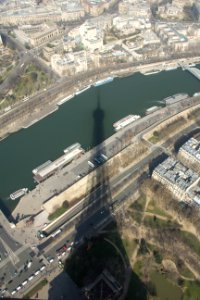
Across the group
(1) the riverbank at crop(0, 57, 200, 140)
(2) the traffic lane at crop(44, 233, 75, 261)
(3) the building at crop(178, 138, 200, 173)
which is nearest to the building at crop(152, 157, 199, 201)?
(3) the building at crop(178, 138, 200, 173)

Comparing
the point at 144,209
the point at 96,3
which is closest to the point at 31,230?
the point at 144,209

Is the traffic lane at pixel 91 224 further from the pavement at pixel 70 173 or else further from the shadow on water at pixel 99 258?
the pavement at pixel 70 173

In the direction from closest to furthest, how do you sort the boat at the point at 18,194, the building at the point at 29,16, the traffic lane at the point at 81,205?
1. the traffic lane at the point at 81,205
2. the boat at the point at 18,194
3. the building at the point at 29,16

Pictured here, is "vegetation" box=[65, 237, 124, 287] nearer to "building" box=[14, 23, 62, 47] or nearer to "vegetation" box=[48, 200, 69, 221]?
"vegetation" box=[48, 200, 69, 221]

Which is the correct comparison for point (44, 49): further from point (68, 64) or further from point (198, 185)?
point (198, 185)

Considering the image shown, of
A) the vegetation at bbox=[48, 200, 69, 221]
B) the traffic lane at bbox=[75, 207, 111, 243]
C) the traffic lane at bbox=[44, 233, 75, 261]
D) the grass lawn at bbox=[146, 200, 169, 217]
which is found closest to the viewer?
the traffic lane at bbox=[44, 233, 75, 261]

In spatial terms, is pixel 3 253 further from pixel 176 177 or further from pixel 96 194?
pixel 176 177

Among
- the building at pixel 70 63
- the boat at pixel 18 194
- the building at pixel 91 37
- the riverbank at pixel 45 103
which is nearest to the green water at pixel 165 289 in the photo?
the boat at pixel 18 194
